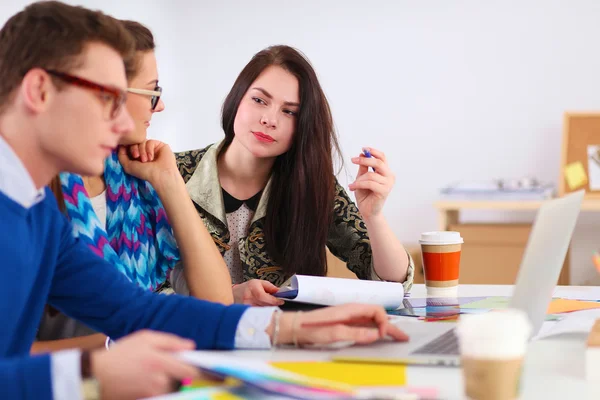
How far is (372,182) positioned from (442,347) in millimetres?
757

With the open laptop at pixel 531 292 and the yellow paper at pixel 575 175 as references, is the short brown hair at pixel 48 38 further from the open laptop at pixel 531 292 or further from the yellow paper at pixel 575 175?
the yellow paper at pixel 575 175

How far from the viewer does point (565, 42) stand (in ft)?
13.0

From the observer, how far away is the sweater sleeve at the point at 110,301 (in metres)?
1.16

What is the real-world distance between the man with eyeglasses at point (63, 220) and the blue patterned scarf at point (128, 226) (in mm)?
274

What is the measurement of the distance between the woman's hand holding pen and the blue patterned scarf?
0.44 m

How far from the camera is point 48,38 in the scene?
105 centimetres

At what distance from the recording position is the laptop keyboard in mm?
1040

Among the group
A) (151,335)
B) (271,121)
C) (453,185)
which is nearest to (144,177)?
(271,121)

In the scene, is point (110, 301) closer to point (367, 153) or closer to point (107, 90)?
point (107, 90)

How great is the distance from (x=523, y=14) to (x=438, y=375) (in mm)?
3431

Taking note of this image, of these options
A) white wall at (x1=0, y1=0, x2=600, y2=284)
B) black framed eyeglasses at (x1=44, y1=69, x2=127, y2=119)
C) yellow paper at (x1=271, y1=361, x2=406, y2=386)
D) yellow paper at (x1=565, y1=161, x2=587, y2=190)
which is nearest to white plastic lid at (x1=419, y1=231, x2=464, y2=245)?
yellow paper at (x1=271, y1=361, x2=406, y2=386)

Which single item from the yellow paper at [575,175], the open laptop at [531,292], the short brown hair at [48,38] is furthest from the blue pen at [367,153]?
the yellow paper at [575,175]

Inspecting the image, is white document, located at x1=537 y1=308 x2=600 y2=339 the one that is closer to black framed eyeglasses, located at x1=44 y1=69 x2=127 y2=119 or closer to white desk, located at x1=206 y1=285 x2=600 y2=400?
white desk, located at x1=206 y1=285 x2=600 y2=400

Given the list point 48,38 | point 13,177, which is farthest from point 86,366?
point 48,38
